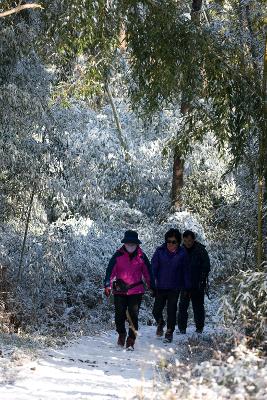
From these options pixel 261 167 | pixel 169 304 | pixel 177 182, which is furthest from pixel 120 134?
pixel 261 167

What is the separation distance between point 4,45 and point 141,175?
865 centimetres

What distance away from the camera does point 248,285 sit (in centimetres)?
662

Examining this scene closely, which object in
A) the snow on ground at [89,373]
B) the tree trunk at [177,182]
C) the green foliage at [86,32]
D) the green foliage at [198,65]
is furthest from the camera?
the tree trunk at [177,182]

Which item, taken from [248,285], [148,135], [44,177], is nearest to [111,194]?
[148,135]

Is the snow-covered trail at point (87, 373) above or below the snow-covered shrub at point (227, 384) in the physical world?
below

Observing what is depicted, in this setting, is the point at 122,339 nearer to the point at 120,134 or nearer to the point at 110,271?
the point at 110,271

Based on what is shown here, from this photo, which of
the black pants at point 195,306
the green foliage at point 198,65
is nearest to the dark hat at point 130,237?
the green foliage at point 198,65

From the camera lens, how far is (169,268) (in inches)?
374

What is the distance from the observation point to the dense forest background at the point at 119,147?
28.3 feet

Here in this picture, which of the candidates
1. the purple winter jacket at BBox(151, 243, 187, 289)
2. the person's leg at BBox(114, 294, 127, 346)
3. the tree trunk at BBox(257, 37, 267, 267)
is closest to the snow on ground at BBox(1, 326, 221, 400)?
the person's leg at BBox(114, 294, 127, 346)

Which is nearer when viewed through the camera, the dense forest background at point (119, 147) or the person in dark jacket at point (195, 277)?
the dense forest background at point (119, 147)

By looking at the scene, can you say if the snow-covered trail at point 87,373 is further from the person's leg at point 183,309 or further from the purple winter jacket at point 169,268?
the person's leg at point 183,309

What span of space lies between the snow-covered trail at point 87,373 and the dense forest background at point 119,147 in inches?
44.4

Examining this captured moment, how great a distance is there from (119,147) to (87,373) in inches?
477
